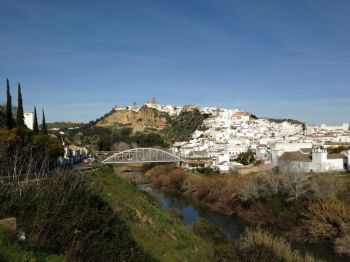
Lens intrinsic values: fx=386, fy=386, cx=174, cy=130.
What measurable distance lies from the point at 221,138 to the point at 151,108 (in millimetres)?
58935

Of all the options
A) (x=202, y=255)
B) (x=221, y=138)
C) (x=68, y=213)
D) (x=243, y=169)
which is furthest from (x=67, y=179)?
(x=221, y=138)

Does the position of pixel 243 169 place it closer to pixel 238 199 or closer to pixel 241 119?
pixel 238 199

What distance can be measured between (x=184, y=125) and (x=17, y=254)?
422 ft

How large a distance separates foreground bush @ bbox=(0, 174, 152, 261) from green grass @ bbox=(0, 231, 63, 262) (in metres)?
0.38

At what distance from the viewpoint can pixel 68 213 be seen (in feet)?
30.2

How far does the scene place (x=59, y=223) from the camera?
8094 mm

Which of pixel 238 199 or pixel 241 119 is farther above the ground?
pixel 241 119

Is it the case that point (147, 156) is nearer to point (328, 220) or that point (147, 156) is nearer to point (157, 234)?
point (328, 220)

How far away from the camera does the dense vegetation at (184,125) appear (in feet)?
408

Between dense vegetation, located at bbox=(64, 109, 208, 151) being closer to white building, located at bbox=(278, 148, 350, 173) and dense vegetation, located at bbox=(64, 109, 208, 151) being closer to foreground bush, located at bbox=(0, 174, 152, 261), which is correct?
white building, located at bbox=(278, 148, 350, 173)

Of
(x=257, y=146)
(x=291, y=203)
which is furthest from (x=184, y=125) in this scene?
(x=291, y=203)

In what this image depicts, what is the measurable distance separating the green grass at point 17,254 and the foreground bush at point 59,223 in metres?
0.38

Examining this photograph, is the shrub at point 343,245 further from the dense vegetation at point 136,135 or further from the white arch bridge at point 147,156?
the dense vegetation at point 136,135

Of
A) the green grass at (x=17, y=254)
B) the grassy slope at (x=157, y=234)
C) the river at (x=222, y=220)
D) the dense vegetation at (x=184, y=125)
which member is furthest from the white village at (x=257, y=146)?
the green grass at (x=17, y=254)
